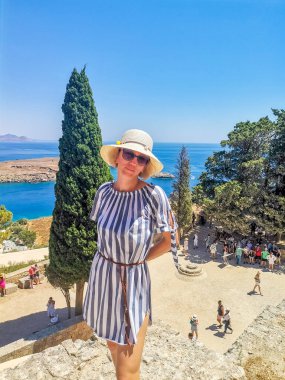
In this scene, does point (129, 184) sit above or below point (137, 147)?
below

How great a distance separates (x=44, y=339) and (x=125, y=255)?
7.55 m

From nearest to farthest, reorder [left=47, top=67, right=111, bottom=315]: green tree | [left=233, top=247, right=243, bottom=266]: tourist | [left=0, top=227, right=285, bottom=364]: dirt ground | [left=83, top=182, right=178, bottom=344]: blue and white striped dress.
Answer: [left=83, top=182, right=178, bottom=344]: blue and white striped dress → [left=47, top=67, right=111, bottom=315]: green tree → [left=0, top=227, right=285, bottom=364]: dirt ground → [left=233, top=247, right=243, bottom=266]: tourist

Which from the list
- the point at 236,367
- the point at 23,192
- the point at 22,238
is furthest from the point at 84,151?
the point at 23,192

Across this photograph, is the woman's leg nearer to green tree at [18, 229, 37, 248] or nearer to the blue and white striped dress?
the blue and white striped dress

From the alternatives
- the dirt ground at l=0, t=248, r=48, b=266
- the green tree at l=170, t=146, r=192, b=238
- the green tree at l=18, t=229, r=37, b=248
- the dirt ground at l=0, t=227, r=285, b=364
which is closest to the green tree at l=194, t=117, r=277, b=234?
the green tree at l=170, t=146, r=192, b=238

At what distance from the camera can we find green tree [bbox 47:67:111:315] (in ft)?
30.2

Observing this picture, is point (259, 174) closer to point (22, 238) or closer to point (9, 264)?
point (9, 264)

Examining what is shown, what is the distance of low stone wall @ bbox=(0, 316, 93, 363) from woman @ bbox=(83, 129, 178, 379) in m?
6.71

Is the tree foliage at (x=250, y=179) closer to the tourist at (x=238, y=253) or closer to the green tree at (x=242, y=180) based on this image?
the green tree at (x=242, y=180)

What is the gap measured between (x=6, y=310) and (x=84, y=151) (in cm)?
774

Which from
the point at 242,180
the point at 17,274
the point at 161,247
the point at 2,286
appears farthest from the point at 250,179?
the point at 161,247

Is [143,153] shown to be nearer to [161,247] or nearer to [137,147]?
[137,147]

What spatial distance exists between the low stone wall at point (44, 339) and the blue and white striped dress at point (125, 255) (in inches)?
266

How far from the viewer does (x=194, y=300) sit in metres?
12.5
